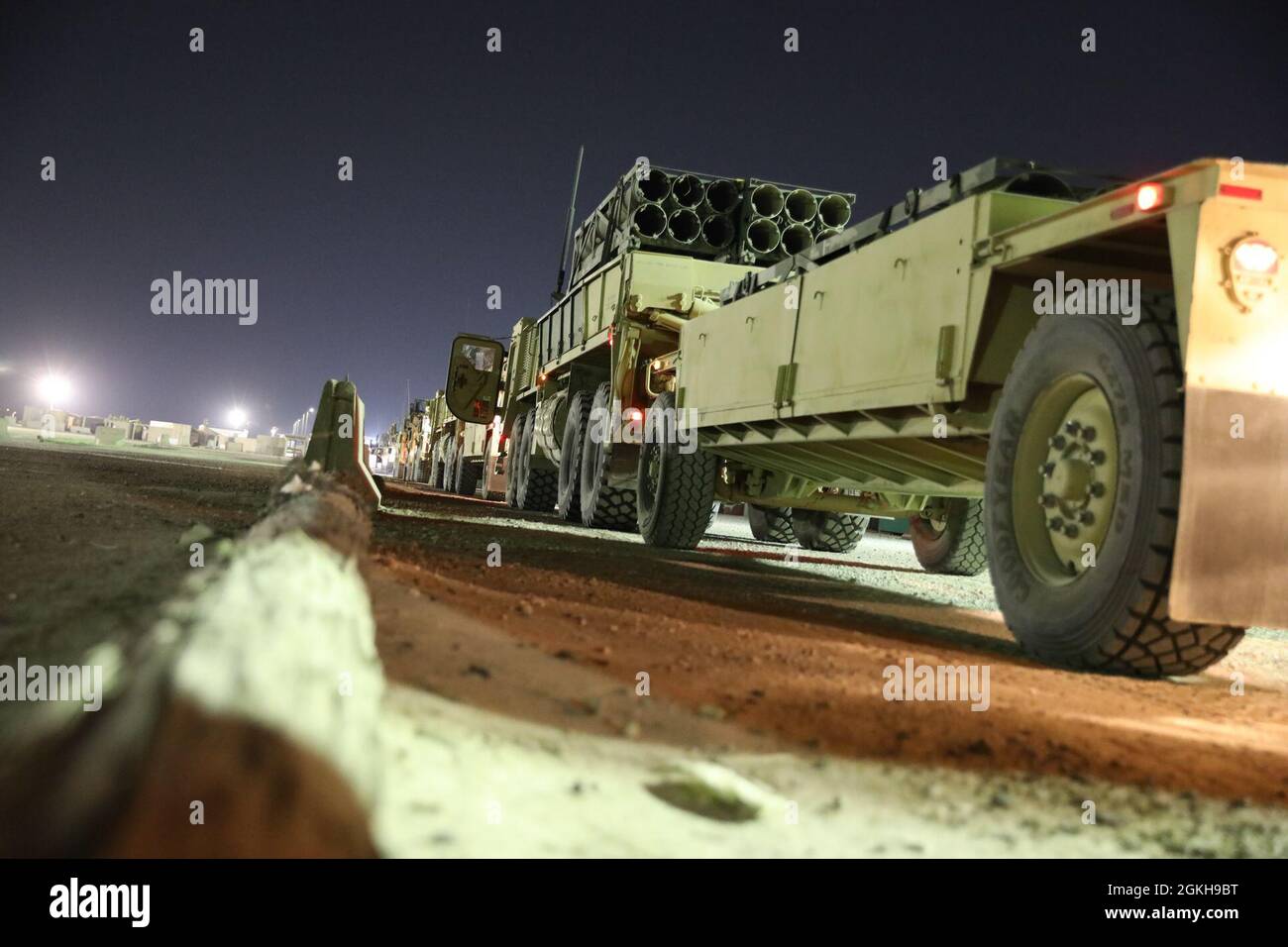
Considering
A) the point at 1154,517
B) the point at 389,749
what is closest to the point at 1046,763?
the point at 1154,517

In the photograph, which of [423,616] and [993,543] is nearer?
[423,616]

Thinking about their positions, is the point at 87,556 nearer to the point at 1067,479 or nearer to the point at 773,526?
the point at 1067,479

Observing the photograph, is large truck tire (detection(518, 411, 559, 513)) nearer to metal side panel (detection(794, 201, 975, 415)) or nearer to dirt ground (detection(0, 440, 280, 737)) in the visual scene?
dirt ground (detection(0, 440, 280, 737))

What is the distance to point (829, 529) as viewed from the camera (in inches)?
463

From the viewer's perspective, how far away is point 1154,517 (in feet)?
11.4

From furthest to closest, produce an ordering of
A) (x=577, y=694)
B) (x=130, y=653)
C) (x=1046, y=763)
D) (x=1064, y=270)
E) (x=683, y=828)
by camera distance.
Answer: (x=1064, y=270), (x=577, y=694), (x=1046, y=763), (x=683, y=828), (x=130, y=653)

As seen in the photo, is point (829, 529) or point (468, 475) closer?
point (829, 529)

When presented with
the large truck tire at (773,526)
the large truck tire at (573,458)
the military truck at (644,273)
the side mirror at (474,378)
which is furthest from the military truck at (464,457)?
the large truck tire at (773,526)

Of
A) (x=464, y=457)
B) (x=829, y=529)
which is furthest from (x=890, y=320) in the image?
(x=464, y=457)

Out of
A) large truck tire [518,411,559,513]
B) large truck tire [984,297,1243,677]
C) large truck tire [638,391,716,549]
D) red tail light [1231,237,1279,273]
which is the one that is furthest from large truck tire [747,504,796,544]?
red tail light [1231,237,1279,273]

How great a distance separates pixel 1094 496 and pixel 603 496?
7.26 metres

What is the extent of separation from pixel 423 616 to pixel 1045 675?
2481mm
